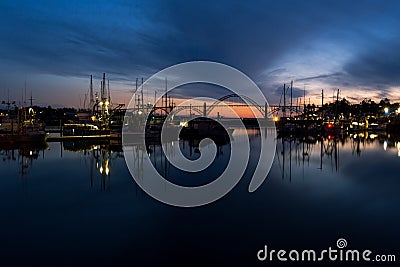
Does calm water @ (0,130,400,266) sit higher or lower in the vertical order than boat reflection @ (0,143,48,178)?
lower

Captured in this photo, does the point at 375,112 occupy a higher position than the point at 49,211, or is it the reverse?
the point at 375,112

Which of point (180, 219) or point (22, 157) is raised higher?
point (22, 157)

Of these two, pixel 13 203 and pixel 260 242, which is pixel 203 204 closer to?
pixel 260 242

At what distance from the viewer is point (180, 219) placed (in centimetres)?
830

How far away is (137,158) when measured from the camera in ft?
67.0

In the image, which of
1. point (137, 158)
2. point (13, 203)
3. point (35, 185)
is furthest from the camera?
point (137, 158)

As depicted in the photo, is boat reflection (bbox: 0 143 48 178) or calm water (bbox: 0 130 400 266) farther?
boat reflection (bbox: 0 143 48 178)

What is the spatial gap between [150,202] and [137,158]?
10573mm

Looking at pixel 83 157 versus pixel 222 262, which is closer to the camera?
pixel 222 262

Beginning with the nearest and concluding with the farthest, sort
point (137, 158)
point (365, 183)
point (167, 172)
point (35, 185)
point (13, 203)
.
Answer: point (13, 203), point (35, 185), point (365, 183), point (167, 172), point (137, 158)

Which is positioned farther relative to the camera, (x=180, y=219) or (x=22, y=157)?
(x=22, y=157)

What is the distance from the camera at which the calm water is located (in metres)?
6.16

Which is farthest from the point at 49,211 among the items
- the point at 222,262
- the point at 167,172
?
the point at 167,172

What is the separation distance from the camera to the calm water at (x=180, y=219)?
6164 mm
